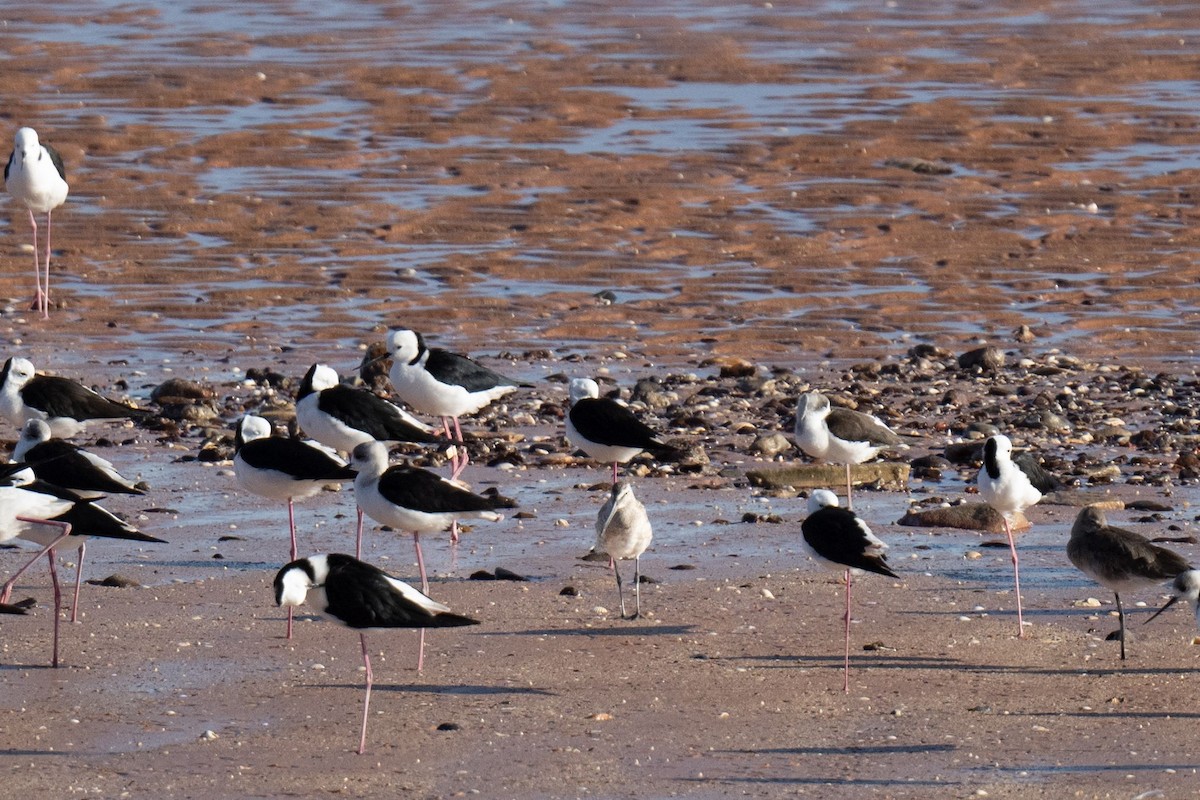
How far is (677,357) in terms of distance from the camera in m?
15.3

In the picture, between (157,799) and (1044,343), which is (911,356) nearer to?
(1044,343)

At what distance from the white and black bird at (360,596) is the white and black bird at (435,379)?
3633 millimetres

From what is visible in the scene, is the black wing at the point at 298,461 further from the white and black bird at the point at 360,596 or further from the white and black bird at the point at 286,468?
the white and black bird at the point at 360,596

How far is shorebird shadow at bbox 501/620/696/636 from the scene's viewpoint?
358 inches

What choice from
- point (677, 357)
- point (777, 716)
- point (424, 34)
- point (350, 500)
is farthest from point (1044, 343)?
point (424, 34)

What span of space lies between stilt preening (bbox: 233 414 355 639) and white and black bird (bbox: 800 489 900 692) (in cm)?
210

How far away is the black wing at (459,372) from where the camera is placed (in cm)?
1167

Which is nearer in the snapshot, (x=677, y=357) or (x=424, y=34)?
(x=677, y=357)

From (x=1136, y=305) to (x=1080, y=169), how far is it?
5523 mm

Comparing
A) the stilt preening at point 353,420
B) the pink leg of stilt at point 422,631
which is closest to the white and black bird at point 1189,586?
the pink leg of stilt at point 422,631

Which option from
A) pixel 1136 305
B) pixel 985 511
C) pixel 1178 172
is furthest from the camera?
pixel 1178 172

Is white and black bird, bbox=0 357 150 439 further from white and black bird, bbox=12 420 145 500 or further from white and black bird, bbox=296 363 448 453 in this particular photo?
white and black bird, bbox=12 420 145 500

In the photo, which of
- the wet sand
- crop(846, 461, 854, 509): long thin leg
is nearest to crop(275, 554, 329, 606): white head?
the wet sand

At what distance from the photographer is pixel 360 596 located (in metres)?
7.76
